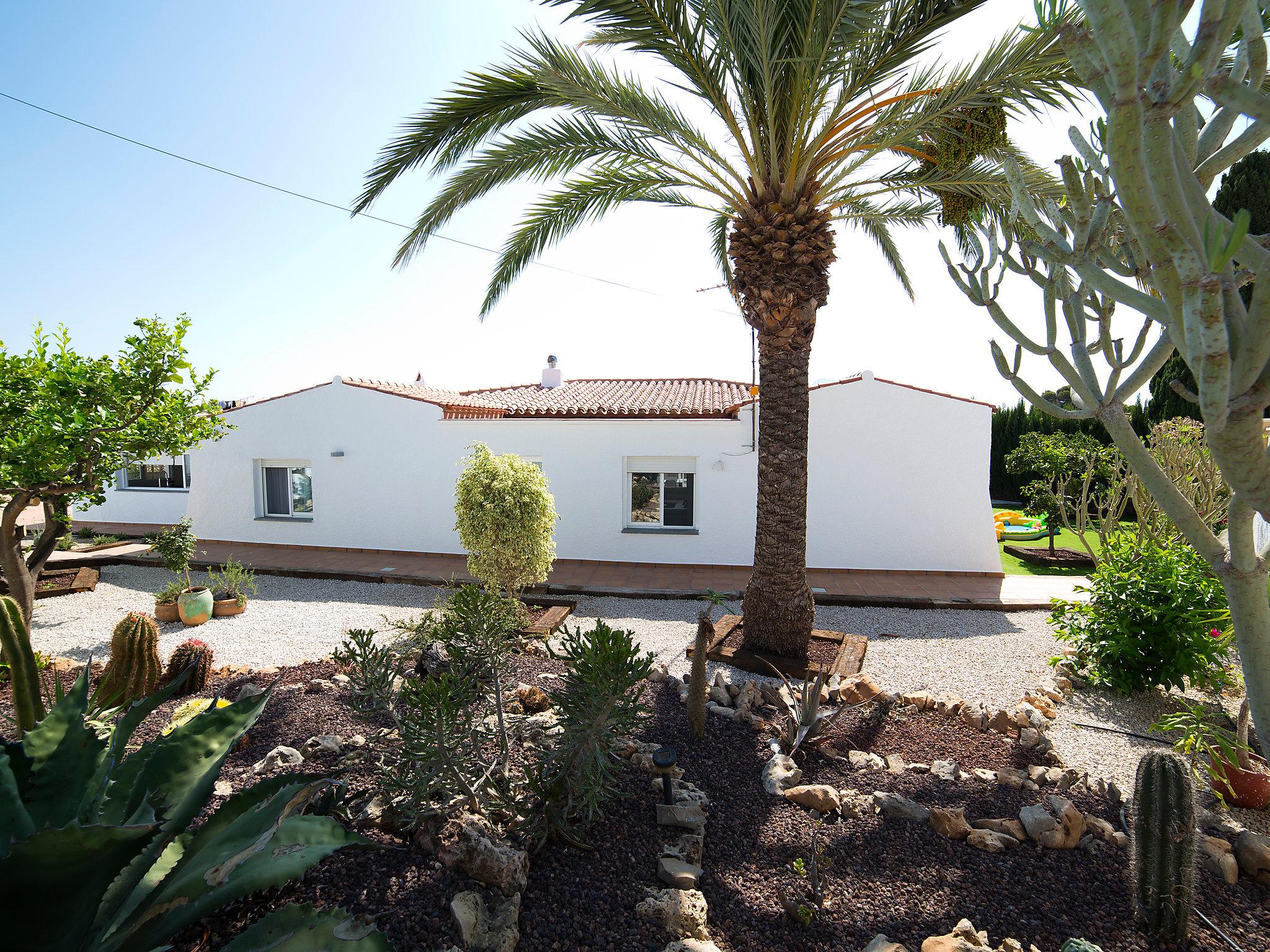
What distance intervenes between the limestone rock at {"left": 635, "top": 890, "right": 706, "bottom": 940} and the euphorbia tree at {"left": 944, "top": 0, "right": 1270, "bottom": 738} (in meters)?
2.41

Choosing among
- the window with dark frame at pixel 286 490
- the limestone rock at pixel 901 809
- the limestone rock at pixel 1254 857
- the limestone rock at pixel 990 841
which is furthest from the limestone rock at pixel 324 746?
the window with dark frame at pixel 286 490

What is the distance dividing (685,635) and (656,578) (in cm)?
311

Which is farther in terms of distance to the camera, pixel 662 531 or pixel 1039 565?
pixel 1039 565

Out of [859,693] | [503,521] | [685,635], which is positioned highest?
[503,521]

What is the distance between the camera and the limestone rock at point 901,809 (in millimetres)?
3391

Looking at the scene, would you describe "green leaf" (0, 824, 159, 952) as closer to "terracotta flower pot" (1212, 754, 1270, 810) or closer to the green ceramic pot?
"terracotta flower pot" (1212, 754, 1270, 810)

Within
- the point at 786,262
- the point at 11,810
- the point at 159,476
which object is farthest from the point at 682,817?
the point at 159,476

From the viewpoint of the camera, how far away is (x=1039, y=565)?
13125 mm

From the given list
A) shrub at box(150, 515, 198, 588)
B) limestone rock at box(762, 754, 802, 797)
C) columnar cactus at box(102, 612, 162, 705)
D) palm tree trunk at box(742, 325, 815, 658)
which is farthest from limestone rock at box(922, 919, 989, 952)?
shrub at box(150, 515, 198, 588)

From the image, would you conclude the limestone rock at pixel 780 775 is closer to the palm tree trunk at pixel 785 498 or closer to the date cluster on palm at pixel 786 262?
the palm tree trunk at pixel 785 498

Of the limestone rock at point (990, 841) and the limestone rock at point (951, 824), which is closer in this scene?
the limestone rock at point (990, 841)

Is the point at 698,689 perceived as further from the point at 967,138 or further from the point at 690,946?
the point at 967,138

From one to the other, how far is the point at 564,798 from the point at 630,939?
25.6 inches

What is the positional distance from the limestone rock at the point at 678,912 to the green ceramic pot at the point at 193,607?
8375mm
